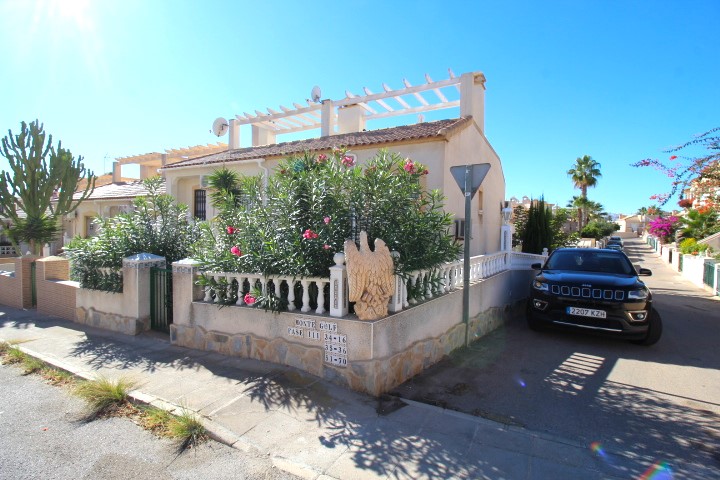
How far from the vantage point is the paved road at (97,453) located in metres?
2.84

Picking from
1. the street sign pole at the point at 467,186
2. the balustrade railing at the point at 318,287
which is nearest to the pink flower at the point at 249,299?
the balustrade railing at the point at 318,287

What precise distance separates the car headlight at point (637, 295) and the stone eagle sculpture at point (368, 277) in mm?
4226

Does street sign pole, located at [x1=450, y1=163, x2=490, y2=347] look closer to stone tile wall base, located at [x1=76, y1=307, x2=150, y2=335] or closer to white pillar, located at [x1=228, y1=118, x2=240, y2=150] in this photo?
stone tile wall base, located at [x1=76, y1=307, x2=150, y2=335]

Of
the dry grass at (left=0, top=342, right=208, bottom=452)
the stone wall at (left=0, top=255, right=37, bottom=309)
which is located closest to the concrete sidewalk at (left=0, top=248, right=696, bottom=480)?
the dry grass at (left=0, top=342, right=208, bottom=452)

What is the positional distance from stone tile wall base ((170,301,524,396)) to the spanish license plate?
1.54m

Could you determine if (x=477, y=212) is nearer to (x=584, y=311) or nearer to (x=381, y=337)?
(x=584, y=311)

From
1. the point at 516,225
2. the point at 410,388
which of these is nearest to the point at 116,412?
the point at 410,388

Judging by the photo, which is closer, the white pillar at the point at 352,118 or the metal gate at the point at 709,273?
the metal gate at the point at 709,273

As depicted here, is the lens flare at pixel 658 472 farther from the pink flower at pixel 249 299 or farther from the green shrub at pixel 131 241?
the green shrub at pixel 131 241

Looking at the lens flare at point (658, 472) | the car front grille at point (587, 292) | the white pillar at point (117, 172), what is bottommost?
the lens flare at point (658, 472)

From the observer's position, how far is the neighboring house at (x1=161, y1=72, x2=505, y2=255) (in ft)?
29.9

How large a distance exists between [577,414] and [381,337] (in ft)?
6.83

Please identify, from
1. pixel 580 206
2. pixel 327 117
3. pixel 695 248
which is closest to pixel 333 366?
pixel 327 117

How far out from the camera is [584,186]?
112ft
